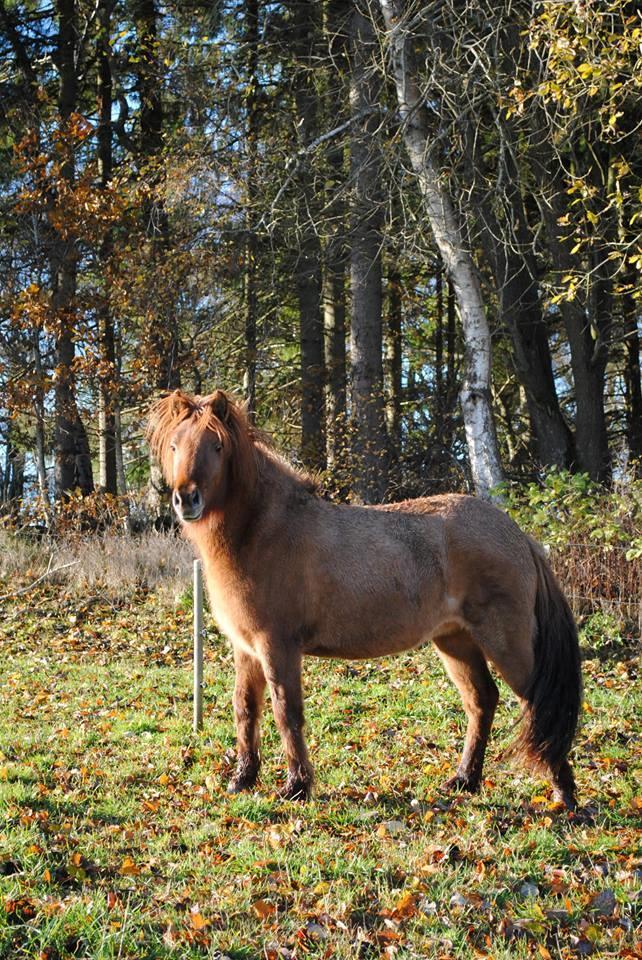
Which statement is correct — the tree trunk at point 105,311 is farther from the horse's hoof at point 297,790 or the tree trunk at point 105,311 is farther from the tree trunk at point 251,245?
the horse's hoof at point 297,790

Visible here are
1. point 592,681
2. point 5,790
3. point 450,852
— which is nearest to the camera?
point 450,852

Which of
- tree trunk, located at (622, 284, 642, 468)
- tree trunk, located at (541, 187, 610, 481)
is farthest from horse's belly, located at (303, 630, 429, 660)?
tree trunk, located at (622, 284, 642, 468)

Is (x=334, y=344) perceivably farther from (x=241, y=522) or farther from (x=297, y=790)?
(x=297, y=790)

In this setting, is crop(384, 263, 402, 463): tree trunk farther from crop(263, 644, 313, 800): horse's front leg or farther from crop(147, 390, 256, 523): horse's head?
crop(263, 644, 313, 800): horse's front leg

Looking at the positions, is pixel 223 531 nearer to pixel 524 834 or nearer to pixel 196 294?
pixel 524 834

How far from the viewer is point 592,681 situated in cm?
831

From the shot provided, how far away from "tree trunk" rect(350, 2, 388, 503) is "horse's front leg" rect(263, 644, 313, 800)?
9.32 metres

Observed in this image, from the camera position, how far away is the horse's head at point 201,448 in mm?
4789

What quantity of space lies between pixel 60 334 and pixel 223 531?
10.2 m

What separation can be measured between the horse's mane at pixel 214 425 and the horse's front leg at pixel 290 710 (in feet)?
3.50

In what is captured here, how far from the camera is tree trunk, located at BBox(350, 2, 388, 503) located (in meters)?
14.4

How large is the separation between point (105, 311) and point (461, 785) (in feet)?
37.7

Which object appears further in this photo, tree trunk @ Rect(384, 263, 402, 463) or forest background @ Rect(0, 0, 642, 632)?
tree trunk @ Rect(384, 263, 402, 463)

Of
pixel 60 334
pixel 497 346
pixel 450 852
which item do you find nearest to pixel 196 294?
pixel 60 334
